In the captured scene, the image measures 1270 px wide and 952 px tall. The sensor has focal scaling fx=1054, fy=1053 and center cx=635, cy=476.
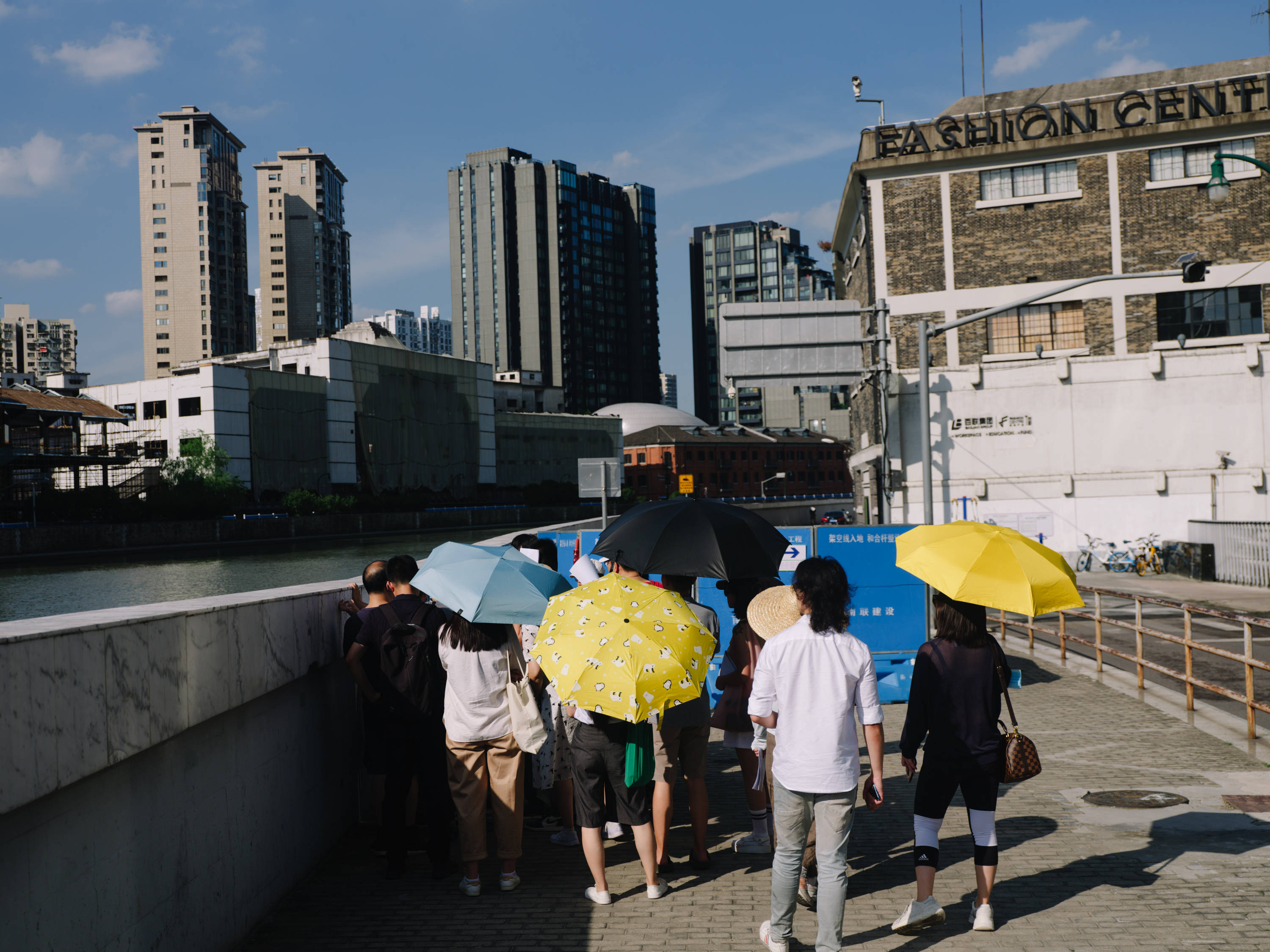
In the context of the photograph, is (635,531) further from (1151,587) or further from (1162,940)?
(1151,587)

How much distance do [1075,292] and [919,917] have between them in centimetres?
3537

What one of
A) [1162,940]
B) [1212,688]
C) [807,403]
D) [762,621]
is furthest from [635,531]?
[807,403]

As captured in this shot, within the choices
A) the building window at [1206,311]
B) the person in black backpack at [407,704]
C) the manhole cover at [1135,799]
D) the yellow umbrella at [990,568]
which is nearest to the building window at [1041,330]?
the building window at [1206,311]

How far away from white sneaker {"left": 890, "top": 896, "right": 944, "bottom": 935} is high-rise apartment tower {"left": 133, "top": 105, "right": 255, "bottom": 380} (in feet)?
564

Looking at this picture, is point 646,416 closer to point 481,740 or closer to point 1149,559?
point 1149,559

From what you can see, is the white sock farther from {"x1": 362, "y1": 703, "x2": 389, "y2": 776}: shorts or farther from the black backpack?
{"x1": 362, "y1": 703, "x2": 389, "y2": 776}: shorts

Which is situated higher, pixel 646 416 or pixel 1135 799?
pixel 646 416

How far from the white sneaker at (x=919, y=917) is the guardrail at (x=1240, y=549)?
2539 cm

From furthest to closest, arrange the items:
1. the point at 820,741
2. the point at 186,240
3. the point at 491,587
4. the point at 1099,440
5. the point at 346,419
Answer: the point at 186,240
the point at 346,419
the point at 1099,440
the point at 491,587
the point at 820,741

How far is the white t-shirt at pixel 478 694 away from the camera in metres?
5.68

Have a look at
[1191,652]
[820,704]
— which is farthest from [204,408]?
[820,704]

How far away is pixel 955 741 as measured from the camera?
5.02m

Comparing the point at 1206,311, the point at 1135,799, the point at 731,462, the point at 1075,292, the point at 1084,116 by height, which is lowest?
the point at 1135,799

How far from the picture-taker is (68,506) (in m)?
59.2
